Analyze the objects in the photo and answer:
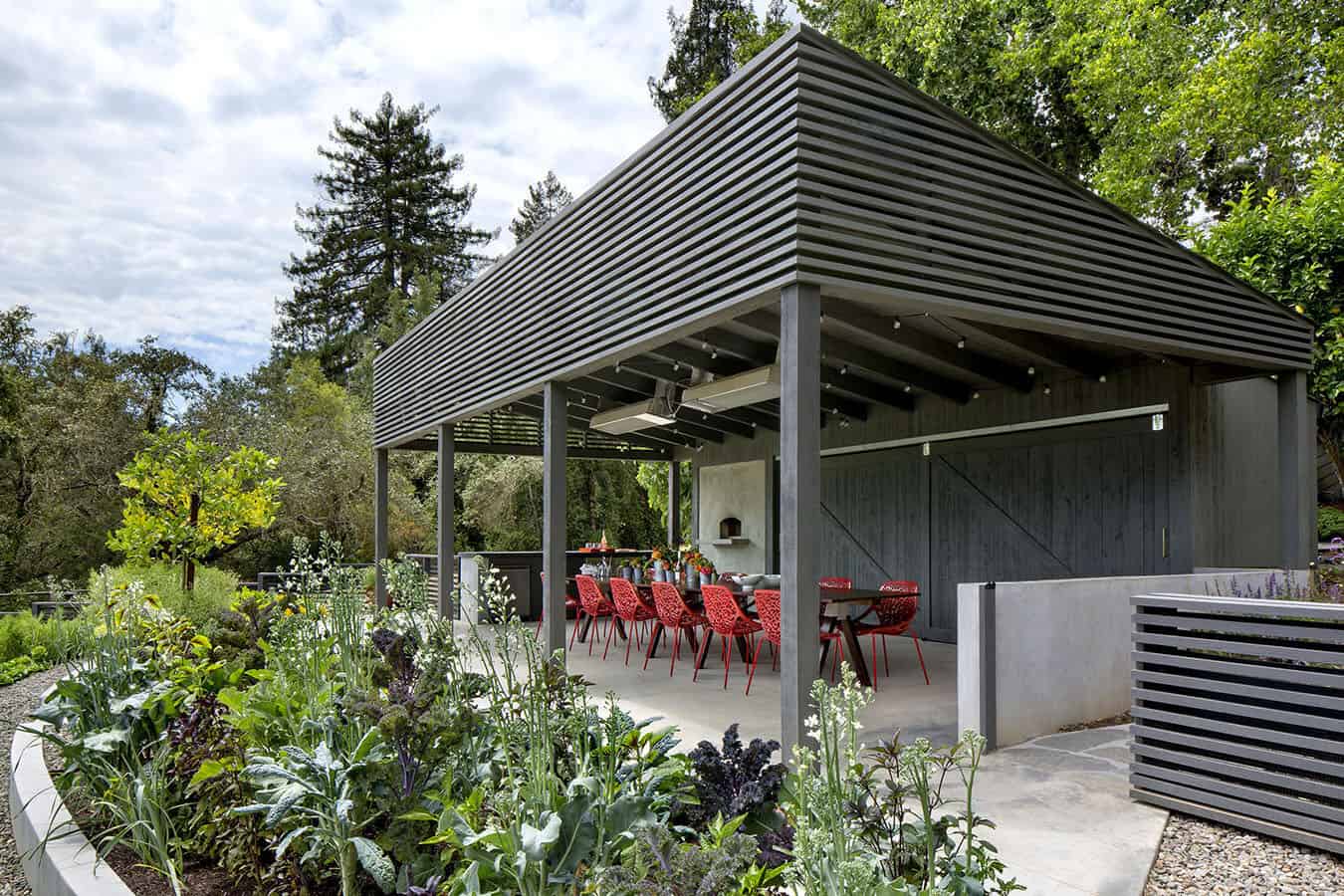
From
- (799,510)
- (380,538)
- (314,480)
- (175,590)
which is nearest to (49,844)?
(799,510)

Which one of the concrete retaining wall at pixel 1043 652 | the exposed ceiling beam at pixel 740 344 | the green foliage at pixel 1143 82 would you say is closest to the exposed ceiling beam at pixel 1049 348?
the exposed ceiling beam at pixel 740 344

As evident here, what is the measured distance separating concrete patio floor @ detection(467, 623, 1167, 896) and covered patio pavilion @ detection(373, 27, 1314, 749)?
34.8 inches

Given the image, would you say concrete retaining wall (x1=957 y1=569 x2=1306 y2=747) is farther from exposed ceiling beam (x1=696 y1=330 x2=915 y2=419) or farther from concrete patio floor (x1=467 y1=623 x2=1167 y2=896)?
exposed ceiling beam (x1=696 y1=330 x2=915 y2=419)

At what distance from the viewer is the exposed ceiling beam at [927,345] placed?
5.82 meters

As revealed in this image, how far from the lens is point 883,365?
25.9ft

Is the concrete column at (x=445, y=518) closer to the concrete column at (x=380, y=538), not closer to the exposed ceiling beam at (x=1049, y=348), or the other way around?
the concrete column at (x=380, y=538)

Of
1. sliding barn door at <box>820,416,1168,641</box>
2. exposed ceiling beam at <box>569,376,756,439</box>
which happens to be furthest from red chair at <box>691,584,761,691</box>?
sliding barn door at <box>820,416,1168,641</box>

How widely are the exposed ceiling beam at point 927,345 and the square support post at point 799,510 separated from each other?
1452 millimetres

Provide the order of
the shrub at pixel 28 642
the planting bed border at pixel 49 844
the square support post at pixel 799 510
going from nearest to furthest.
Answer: the planting bed border at pixel 49 844, the square support post at pixel 799 510, the shrub at pixel 28 642

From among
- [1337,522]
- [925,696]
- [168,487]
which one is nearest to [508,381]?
[168,487]

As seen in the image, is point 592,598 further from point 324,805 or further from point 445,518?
point 324,805

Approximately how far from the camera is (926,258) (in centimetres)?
447

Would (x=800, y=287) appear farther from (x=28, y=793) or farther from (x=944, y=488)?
(x=944, y=488)

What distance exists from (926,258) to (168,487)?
20.5 feet
